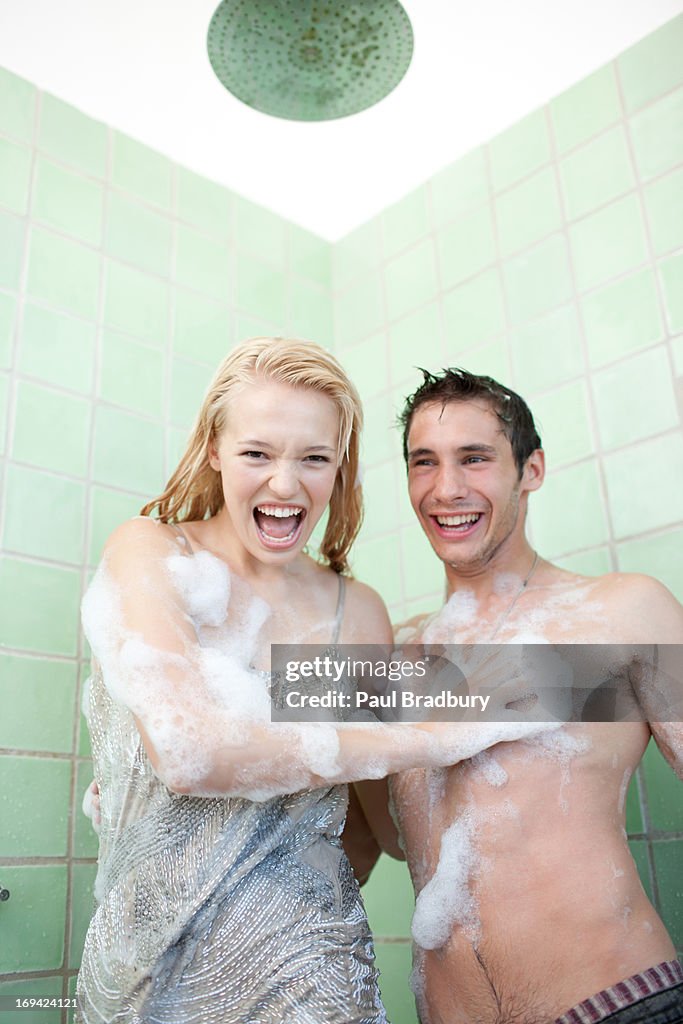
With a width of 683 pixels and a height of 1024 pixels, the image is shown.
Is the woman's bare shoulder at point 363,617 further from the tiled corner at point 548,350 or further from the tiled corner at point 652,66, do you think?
the tiled corner at point 652,66

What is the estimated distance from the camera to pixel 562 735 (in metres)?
1.18

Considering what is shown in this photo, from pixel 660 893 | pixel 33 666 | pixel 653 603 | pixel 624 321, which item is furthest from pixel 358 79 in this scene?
pixel 660 893

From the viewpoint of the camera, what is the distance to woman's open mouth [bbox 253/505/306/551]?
1.23 m

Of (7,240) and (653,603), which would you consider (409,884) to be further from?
(7,240)

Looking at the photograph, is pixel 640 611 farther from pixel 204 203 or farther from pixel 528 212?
pixel 204 203

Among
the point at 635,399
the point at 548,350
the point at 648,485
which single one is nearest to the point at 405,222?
the point at 548,350

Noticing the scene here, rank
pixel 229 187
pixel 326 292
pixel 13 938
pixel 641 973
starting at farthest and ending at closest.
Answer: pixel 326 292, pixel 229 187, pixel 13 938, pixel 641 973

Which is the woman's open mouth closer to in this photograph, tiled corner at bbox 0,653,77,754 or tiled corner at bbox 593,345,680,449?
tiled corner at bbox 0,653,77,754

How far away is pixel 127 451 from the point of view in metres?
1.66

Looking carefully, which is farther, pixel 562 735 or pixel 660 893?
pixel 660 893

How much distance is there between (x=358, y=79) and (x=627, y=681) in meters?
1.01

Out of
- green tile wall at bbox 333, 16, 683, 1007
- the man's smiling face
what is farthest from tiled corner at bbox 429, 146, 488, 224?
the man's smiling face

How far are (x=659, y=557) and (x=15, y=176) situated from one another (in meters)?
1.27

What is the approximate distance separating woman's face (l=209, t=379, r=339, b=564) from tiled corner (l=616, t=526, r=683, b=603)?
0.54 m
